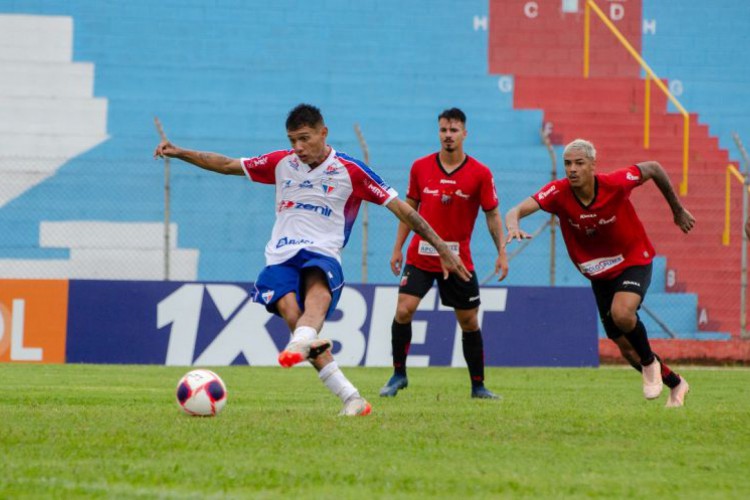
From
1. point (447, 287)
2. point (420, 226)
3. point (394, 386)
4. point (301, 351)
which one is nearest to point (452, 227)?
point (447, 287)

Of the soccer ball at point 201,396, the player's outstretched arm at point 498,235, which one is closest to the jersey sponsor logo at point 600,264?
the player's outstretched arm at point 498,235

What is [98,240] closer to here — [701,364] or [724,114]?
[701,364]

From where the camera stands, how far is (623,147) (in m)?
23.5

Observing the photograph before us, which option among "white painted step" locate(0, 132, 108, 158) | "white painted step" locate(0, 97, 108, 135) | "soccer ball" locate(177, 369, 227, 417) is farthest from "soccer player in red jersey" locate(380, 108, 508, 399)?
"white painted step" locate(0, 97, 108, 135)

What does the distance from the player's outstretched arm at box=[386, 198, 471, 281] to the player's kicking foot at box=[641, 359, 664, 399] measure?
2.14 m

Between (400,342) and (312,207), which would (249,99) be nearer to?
(400,342)

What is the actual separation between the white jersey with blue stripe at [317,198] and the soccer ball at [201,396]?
32.2 inches

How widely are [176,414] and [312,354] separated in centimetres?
110

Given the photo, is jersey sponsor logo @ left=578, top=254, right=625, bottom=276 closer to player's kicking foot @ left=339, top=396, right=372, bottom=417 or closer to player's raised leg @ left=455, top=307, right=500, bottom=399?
player's raised leg @ left=455, top=307, right=500, bottom=399

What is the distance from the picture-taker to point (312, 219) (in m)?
7.96

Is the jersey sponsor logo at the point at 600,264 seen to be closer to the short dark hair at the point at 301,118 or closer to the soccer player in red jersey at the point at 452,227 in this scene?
the soccer player in red jersey at the point at 452,227

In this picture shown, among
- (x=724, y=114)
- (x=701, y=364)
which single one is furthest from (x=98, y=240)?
(x=724, y=114)

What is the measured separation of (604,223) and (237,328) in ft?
23.9

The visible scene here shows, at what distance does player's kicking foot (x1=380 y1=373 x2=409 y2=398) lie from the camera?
10266mm
